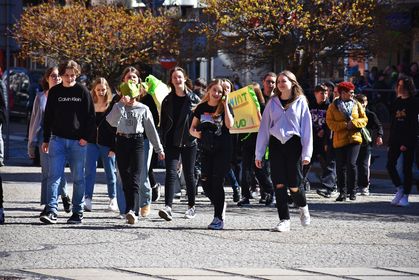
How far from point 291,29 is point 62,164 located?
15069mm

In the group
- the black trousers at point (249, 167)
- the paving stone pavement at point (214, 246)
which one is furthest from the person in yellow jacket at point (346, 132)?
the black trousers at point (249, 167)

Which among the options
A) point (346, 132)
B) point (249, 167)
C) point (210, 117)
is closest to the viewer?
point (210, 117)

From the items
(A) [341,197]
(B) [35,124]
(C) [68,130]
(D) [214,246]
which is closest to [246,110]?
(A) [341,197]

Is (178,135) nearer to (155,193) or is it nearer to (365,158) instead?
(155,193)

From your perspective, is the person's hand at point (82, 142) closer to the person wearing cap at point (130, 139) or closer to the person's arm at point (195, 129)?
the person wearing cap at point (130, 139)

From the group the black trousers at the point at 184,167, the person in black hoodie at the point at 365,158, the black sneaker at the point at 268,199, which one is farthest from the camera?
the person in black hoodie at the point at 365,158

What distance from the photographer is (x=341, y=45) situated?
97.0ft

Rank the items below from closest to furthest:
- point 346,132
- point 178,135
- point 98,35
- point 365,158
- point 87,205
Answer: point 178,135 → point 87,205 → point 346,132 → point 365,158 → point 98,35

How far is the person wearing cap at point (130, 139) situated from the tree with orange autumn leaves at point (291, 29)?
44.6 ft

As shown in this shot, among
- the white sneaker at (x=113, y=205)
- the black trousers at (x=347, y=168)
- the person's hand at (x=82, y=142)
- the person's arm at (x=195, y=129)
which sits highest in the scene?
the person's arm at (x=195, y=129)

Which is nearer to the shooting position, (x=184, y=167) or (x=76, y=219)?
(x=76, y=219)

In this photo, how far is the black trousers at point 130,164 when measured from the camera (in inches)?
563

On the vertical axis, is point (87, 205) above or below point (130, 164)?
below

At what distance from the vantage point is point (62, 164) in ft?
46.7
